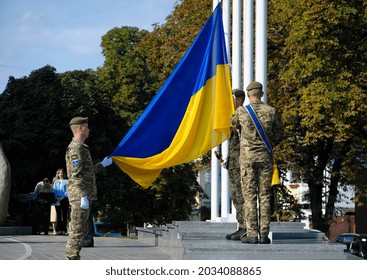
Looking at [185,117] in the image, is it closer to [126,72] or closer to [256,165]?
[256,165]

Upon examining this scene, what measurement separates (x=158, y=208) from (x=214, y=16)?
32.8m

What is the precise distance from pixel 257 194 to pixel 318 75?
17111mm

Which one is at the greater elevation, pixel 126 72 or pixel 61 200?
pixel 126 72

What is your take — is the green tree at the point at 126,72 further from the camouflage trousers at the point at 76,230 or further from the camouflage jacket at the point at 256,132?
the camouflage trousers at the point at 76,230

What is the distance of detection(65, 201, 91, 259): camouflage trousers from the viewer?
35.2 feet

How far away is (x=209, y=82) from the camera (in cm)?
1433

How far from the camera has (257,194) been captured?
1148cm

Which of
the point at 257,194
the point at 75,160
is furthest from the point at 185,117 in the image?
the point at 75,160

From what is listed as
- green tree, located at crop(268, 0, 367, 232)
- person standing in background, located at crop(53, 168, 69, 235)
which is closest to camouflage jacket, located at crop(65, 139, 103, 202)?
person standing in background, located at crop(53, 168, 69, 235)

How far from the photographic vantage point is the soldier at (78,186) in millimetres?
10781

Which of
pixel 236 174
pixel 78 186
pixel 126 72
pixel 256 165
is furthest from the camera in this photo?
pixel 126 72

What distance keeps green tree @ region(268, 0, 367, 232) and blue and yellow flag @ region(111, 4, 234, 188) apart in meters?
12.9

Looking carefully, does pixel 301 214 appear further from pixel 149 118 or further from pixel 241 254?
pixel 241 254

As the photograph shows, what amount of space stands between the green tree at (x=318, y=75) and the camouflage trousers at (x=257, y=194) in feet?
51.8
